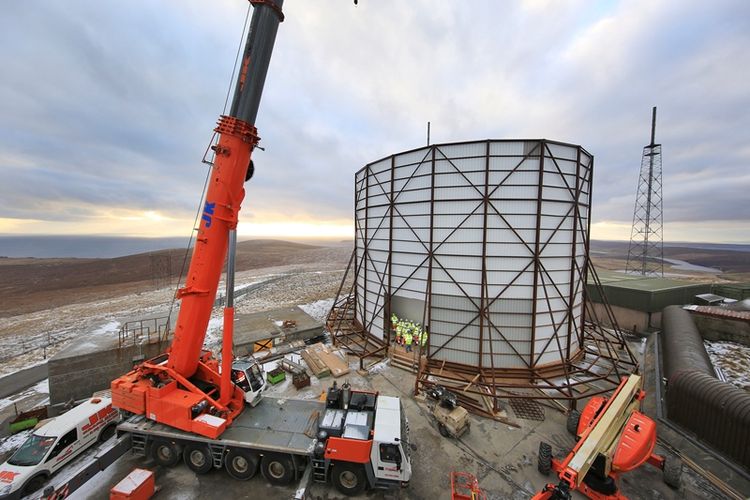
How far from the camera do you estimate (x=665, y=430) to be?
10672 millimetres

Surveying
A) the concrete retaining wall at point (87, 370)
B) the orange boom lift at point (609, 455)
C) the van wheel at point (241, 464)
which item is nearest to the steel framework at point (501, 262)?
the orange boom lift at point (609, 455)

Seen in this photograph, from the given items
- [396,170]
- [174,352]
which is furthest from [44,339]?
[396,170]

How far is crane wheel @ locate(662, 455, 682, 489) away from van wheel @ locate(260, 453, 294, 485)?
1117 centimetres

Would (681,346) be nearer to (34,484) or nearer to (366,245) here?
(366,245)

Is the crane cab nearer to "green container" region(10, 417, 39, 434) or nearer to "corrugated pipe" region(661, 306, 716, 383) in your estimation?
"green container" region(10, 417, 39, 434)

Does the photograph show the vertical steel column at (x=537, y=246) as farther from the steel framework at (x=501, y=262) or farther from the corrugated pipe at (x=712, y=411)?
the corrugated pipe at (x=712, y=411)

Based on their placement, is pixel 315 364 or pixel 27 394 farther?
pixel 315 364

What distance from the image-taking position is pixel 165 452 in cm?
854

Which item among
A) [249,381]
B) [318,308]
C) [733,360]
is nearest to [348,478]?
[249,381]

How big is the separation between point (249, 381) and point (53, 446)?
5.57 meters

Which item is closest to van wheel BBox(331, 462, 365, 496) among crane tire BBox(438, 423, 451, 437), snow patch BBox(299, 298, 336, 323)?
crane tire BBox(438, 423, 451, 437)

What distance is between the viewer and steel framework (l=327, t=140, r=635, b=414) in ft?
44.9

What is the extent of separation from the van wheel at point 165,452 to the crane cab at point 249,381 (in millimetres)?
2262

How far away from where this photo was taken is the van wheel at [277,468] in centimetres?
791
